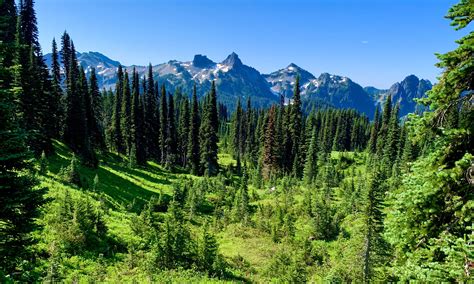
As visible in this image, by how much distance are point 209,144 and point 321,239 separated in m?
33.0

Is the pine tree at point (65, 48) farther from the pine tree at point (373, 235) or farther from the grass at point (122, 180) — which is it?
the pine tree at point (373, 235)

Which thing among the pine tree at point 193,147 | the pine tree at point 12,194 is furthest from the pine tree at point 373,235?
the pine tree at point 193,147

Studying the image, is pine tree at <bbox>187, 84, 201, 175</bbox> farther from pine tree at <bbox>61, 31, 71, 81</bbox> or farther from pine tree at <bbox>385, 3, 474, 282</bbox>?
pine tree at <bbox>385, 3, 474, 282</bbox>

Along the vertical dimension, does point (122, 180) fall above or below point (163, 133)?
below

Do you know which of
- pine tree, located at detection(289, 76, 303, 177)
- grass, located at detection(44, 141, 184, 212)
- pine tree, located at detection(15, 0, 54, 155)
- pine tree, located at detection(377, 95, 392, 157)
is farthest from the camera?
pine tree, located at detection(377, 95, 392, 157)

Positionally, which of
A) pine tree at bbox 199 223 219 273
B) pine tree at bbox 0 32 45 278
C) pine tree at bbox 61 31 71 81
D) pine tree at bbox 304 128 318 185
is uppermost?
pine tree at bbox 61 31 71 81

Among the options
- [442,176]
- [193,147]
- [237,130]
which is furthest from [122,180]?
[237,130]

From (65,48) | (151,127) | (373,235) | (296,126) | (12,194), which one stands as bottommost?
(373,235)

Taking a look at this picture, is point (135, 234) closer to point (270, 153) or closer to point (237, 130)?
point (270, 153)

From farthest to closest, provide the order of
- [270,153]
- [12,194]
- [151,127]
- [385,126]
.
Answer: [385,126]
[151,127]
[270,153]
[12,194]

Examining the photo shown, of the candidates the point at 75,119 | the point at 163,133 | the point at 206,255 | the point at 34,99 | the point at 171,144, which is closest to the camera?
the point at 206,255

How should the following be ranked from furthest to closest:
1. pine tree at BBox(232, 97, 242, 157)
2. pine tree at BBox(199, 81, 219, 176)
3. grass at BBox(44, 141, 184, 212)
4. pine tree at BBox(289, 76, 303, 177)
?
pine tree at BBox(232, 97, 242, 157) → pine tree at BBox(289, 76, 303, 177) → pine tree at BBox(199, 81, 219, 176) → grass at BBox(44, 141, 184, 212)

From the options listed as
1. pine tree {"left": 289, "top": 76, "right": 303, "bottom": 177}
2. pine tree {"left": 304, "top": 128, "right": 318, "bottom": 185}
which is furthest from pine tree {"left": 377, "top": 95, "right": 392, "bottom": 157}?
pine tree {"left": 304, "top": 128, "right": 318, "bottom": 185}

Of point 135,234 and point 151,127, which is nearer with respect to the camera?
point 135,234
